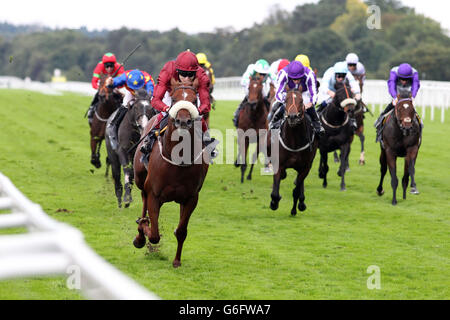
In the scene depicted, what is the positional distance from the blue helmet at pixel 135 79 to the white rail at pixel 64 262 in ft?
23.2

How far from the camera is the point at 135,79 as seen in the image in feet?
35.8

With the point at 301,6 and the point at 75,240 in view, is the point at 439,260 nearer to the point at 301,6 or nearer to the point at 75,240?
the point at 75,240

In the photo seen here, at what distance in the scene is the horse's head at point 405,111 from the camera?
12.4 m

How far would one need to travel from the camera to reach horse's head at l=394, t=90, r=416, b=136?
40.8 ft

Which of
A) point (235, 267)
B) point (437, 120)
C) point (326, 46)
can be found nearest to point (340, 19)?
point (326, 46)

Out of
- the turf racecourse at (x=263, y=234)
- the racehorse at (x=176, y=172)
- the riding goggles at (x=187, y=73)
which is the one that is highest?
the riding goggles at (x=187, y=73)

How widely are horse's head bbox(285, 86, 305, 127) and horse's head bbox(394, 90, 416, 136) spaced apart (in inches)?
101

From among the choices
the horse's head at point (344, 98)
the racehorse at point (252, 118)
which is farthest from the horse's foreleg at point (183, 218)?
the racehorse at point (252, 118)

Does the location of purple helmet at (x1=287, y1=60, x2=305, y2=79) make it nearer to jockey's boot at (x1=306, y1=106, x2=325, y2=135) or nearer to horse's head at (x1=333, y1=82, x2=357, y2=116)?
jockey's boot at (x1=306, y1=106, x2=325, y2=135)

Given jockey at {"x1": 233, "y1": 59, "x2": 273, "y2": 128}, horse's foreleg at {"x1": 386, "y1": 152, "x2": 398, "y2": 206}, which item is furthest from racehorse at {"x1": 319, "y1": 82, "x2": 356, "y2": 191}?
jockey at {"x1": 233, "y1": 59, "x2": 273, "y2": 128}

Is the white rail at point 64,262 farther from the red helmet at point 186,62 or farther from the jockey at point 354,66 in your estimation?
the jockey at point 354,66

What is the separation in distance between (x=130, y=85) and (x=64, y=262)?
7675 mm

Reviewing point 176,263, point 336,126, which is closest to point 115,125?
point 336,126

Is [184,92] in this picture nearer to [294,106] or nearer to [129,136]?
[294,106]
